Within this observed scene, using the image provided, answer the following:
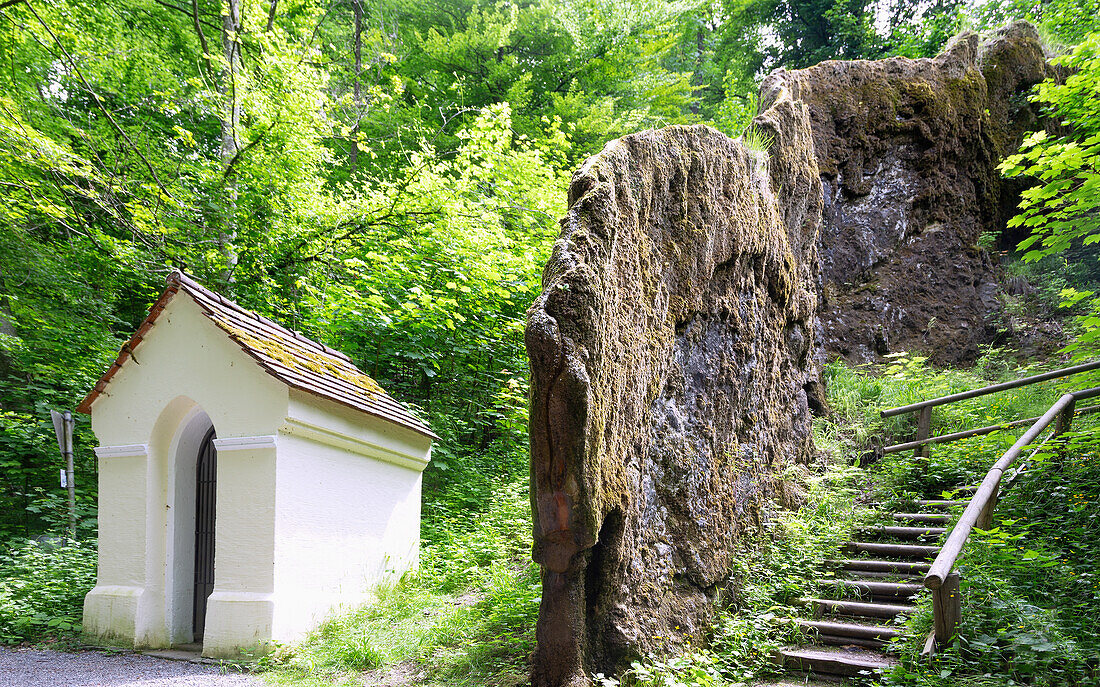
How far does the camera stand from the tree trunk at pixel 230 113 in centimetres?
1064

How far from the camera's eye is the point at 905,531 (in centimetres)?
718

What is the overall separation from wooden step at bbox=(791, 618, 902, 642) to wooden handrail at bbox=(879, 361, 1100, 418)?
12.9ft

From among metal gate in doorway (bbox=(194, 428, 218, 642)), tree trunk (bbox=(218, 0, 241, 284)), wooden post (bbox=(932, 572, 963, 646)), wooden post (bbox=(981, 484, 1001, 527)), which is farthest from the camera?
tree trunk (bbox=(218, 0, 241, 284))

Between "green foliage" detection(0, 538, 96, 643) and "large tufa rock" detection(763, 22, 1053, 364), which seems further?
"large tufa rock" detection(763, 22, 1053, 364)

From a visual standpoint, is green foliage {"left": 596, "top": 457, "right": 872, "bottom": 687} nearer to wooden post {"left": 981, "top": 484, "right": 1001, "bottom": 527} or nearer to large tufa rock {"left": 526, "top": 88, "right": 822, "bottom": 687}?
large tufa rock {"left": 526, "top": 88, "right": 822, "bottom": 687}

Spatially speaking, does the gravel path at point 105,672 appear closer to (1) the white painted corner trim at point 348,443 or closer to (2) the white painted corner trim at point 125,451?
(2) the white painted corner trim at point 125,451

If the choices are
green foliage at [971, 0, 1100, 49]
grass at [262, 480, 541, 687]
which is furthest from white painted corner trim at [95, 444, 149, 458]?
green foliage at [971, 0, 1100, 49]

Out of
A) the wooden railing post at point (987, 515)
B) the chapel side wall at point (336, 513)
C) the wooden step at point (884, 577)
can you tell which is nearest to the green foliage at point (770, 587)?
the wooden step at point (884, 577)

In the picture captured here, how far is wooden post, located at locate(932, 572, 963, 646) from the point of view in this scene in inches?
180

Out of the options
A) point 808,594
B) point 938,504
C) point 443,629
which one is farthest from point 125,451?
point 938,504

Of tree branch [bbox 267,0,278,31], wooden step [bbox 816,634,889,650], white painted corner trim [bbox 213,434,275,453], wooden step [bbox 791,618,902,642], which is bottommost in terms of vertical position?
wooden step [bbox 816,634,889,650]

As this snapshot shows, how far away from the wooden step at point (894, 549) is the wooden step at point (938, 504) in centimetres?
63

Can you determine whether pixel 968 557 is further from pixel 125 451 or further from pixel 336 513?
pixel 125 451

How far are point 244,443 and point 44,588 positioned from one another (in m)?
3.77
